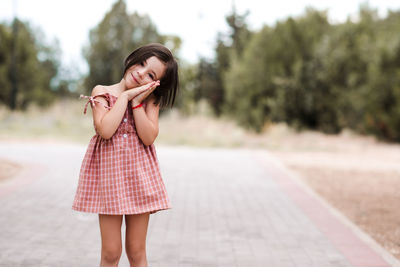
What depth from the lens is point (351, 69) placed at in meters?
19.0

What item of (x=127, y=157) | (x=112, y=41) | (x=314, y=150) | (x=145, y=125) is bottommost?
(x=314, y=150)

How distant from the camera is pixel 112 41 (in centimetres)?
2392

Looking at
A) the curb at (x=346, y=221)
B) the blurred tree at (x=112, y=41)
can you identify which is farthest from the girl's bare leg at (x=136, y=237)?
the blurred tree at (x=112, y=41)

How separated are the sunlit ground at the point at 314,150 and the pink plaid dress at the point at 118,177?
308 cm

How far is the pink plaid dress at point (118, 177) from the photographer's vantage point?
111 inches

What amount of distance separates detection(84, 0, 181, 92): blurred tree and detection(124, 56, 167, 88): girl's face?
2089 centimetres

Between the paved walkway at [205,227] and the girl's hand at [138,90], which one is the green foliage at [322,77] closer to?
the paved walkway at [205,227]

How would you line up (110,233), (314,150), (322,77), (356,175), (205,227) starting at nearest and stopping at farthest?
1. (110,233)
2. (205,227)
3. (356,175)
4. (314,150)
5. (322,77)

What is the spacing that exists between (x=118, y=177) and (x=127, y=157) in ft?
0.39

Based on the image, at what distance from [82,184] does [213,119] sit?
941 inches

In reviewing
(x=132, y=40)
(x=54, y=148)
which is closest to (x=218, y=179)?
(x=54, y=148)

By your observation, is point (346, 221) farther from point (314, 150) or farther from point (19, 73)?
point (19, 73)

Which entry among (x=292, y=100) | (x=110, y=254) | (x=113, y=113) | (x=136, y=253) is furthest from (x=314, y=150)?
(x=113, y=113)

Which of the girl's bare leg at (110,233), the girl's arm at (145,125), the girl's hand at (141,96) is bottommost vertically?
the girl's bare leg at (110,233)
